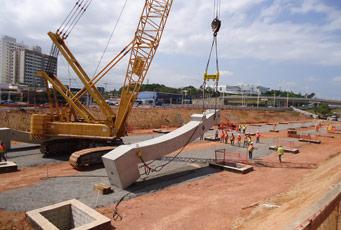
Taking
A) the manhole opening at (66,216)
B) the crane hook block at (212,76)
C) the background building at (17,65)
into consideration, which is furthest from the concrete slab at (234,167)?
the background building at (17,65)

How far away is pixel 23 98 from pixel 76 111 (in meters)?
72.2

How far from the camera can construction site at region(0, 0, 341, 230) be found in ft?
38.7

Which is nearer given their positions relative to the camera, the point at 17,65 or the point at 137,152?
the point at 137,152

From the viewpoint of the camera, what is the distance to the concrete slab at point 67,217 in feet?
35.2

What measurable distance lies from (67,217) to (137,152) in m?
5.12

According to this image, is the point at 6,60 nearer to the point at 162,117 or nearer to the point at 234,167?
the point at 162,117

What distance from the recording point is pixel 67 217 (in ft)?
41.2

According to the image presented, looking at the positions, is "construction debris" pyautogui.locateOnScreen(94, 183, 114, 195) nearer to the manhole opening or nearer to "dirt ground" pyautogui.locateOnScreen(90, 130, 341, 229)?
"dirt ground" pyautogui.locateOnScreen(90, 130, 341, 229)

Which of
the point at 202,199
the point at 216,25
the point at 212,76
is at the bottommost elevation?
the point at 202,199

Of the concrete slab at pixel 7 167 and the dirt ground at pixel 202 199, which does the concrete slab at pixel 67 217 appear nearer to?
the dirt ground at pixel 202 199

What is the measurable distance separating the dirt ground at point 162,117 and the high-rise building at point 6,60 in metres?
118

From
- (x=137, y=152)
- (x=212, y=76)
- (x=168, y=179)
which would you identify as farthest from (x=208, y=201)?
(x=212, y=76)

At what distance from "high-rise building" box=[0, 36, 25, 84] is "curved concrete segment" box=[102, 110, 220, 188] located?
151124 millimetres

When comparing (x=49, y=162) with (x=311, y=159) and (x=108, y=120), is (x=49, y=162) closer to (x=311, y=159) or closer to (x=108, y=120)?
(x=108, y=120)
